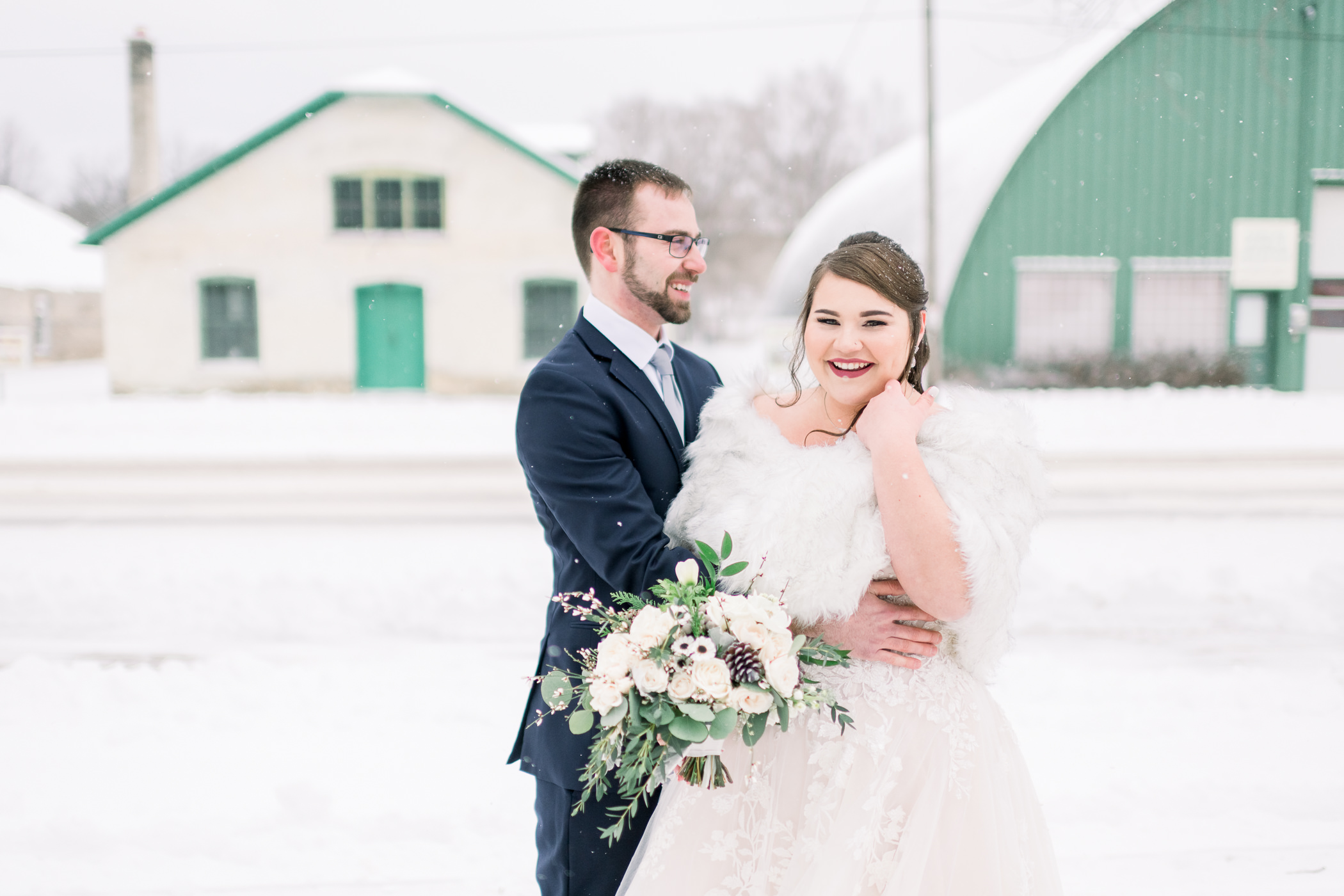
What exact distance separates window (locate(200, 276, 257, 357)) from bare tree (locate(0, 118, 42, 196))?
3088 cm

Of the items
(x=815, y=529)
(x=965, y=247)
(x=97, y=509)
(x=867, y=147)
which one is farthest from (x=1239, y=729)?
(x=867, y=147)

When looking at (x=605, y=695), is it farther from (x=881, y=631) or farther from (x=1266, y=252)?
(x=1266, y=252)

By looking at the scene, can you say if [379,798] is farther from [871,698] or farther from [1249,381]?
[1249,381]

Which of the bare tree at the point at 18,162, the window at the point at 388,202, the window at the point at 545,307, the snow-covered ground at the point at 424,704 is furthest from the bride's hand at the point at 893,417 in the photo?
the bare tree at the point at 18,162

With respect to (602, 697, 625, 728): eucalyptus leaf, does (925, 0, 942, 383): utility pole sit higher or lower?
higher

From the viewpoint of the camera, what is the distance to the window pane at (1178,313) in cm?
1820

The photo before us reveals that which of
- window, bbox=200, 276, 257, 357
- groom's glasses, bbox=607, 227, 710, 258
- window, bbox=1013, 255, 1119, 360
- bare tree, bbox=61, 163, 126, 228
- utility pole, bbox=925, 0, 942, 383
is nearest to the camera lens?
groom's glasses, bbox=607, 227, 710, 258

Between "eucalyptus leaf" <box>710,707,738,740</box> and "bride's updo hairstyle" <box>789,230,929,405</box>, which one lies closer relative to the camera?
"eucalyptus leaf" <box>710,707,738,740</box>

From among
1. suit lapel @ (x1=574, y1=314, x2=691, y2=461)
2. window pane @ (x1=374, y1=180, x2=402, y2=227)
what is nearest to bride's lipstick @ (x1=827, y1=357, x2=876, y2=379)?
suit lapel @ (x1=574, y1=314, x2=691, y2=461)

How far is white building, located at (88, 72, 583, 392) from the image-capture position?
62.2 feet

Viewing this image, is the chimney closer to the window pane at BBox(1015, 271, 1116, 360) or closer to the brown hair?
the window pane at BBox(1015, 271, 1116, 360)

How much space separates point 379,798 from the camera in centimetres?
362

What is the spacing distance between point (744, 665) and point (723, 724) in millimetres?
121

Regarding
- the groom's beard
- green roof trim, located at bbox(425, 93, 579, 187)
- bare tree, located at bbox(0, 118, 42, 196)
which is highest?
bare tree, located at bbox(0, 118, 42, 196)
